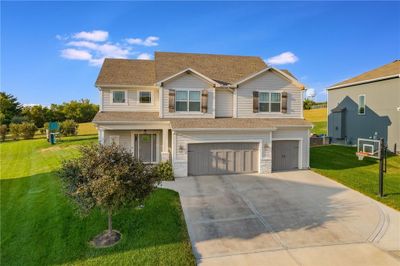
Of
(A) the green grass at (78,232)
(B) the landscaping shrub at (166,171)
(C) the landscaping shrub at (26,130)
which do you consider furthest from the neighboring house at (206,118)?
(C) the landscaping shrub at (26,130)

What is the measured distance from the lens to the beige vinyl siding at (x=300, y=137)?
1688 centimetres

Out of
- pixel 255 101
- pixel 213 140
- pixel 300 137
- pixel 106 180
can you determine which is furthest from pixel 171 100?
pixel 106 180

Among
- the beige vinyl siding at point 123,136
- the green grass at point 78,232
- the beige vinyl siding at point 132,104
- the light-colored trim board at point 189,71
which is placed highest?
the light-colored trim board at point 189,71

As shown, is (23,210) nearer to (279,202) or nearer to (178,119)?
(178,119)

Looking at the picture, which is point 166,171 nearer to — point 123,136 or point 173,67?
point 123,136

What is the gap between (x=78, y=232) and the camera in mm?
8648

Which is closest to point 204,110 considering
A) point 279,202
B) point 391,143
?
point 279,202

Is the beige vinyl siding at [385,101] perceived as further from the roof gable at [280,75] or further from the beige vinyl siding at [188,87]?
the beige vinyl siding at [188,87]

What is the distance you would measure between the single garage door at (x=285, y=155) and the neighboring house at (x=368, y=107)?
7148mm

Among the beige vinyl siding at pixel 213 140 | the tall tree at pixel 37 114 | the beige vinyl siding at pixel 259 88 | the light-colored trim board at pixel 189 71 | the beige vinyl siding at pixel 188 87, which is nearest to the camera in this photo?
the beige vinyl siding at pixel 213 140

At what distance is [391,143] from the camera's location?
2164cm

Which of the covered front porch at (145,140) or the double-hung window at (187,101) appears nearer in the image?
the covered front porch at (145,140)

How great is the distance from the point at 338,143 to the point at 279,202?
1981 cm

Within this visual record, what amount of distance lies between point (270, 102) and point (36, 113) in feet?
163
